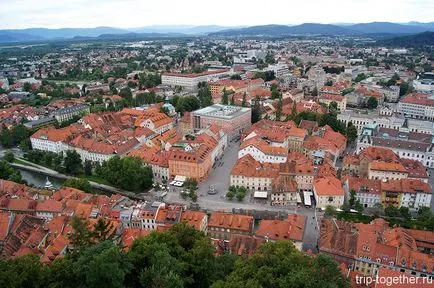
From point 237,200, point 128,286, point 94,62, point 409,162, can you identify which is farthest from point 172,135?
point 94,62

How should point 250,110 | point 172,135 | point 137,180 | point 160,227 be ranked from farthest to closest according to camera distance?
point 250,110 → point 172,135 → point 137,180 → point 160,227

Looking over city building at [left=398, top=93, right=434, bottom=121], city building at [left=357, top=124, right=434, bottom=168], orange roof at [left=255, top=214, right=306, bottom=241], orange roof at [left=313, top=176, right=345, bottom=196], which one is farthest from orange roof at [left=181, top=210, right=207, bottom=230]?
city building at [left=398, top=93, right=434, bottom=121]

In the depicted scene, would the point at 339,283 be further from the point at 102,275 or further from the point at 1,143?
the point at 1,143

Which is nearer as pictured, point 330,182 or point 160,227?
point 160,227

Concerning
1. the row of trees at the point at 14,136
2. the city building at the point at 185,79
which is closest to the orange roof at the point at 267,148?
the row of trees at the point at 14,136

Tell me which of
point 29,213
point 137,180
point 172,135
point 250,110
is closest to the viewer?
point 29,213

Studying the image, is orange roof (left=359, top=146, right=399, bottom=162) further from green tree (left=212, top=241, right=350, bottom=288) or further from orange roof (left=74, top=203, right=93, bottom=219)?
orange roof (left=74, top=203, right=93, bottom=219)
